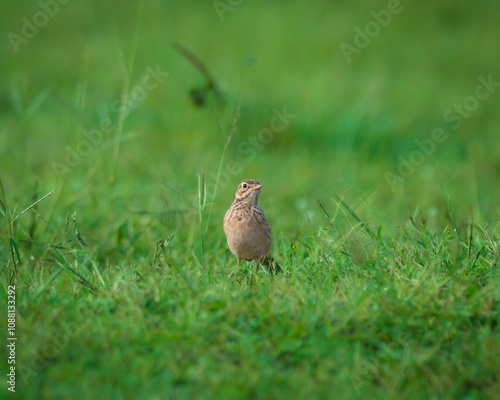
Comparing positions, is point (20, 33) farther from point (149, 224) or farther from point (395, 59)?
point (149, 224)

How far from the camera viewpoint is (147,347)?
289 cm

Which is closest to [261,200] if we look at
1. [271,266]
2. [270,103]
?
[271,266]

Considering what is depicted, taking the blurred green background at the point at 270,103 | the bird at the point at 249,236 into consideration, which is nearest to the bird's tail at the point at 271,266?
the bird at the point at 249,236

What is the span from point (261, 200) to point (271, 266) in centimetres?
243

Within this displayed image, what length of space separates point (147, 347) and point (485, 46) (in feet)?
36.7

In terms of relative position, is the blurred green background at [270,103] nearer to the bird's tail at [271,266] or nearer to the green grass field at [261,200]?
the green grass field at [261,200]

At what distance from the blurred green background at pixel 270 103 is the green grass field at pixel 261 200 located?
0.05 m

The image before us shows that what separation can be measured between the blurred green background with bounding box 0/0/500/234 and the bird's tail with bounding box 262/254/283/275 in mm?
620

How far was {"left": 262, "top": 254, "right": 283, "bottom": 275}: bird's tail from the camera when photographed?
3882 mm

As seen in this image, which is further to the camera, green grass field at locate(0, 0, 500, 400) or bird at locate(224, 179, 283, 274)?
bird at locate(224, 179, 283, 274)

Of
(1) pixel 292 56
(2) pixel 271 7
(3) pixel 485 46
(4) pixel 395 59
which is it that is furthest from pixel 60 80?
(3) pixel 485 46

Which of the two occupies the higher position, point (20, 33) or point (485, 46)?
point (485, 46)

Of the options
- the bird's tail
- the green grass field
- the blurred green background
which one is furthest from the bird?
the blurred green background

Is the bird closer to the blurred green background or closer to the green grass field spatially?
the green grass field
